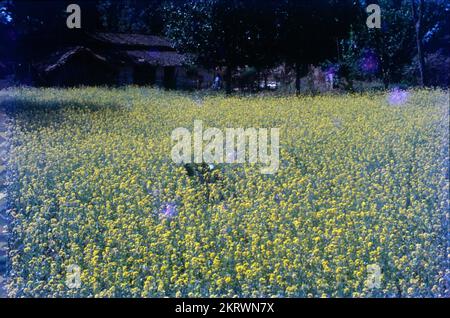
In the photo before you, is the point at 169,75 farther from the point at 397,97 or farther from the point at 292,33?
the point at 397,97

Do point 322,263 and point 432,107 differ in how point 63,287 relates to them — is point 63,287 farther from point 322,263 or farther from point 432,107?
point 432,107

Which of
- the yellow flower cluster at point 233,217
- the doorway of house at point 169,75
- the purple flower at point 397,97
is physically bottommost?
the yellow flower cluster at point 233,217

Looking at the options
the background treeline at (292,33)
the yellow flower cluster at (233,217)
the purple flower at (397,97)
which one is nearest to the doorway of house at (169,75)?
the background treeline at (292,33)

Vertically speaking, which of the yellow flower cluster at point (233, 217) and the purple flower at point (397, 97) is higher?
the purple flower at point (397, 97)

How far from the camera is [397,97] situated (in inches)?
547

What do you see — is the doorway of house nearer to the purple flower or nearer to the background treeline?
the background treeline

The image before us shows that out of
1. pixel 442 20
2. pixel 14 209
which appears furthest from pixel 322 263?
pixel 442 20

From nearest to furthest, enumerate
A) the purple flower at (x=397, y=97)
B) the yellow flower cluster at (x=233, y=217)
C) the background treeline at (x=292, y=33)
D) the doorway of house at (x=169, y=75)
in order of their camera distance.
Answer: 1. the yellow flower cluster at (x=233, y=217)
2. the purple flower at (x=397, y=97)
3. the background treeline at (x=292, y=33)
4. the doorway of house at (x=169, y=75)

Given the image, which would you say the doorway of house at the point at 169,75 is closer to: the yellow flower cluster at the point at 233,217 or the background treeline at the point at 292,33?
the background treeline at the point at 292,33

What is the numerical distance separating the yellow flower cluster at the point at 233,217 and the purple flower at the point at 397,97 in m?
4.65

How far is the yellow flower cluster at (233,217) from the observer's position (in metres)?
3.61

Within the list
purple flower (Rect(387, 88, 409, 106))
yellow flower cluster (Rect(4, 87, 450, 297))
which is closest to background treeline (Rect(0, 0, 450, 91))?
purple flower (Rect(387, 88, 409, 106))

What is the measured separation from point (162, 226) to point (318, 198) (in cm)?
159

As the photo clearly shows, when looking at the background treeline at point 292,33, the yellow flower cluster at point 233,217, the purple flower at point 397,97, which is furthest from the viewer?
the background treeline at point 292,33
